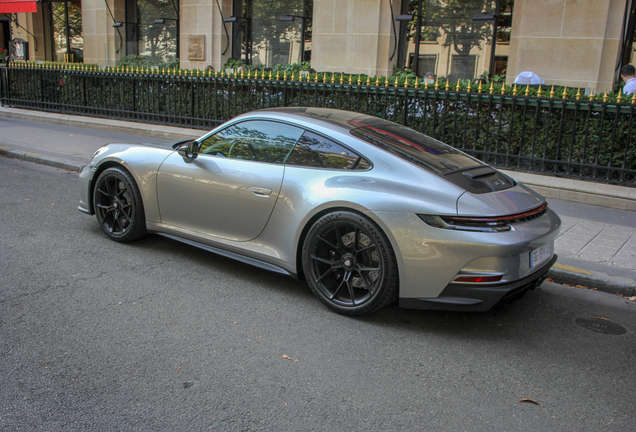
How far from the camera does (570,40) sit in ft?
39.1

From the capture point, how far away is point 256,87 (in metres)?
11.4

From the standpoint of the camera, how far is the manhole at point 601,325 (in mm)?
4070

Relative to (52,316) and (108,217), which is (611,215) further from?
(52,316)

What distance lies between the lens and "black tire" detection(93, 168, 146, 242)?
17.3 feet

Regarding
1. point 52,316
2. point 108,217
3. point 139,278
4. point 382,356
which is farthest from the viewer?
point 108,217

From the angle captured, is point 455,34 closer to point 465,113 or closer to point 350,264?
point 465,113

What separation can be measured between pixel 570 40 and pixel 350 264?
10.4 meters

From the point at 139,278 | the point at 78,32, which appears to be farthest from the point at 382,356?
the point at 78,32

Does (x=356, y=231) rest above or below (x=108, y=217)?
above

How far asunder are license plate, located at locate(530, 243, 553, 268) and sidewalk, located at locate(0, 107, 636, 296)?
3.64 feet

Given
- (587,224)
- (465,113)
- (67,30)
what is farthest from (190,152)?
(67,30)

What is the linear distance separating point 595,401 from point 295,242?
7.39 feet

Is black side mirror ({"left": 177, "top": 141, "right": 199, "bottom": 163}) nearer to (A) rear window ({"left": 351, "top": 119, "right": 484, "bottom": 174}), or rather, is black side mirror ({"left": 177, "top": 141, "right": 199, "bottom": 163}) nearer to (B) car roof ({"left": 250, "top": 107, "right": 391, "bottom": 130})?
(B) car roof ({"left": 250, "top": 107, "right": 391, "bottom": 130})

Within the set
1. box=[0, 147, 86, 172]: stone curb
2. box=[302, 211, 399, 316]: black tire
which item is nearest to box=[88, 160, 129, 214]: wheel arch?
box=[302, 211, 399, 316]: black tire
